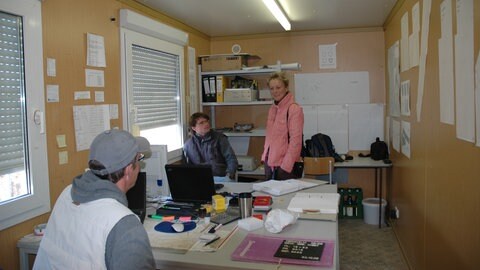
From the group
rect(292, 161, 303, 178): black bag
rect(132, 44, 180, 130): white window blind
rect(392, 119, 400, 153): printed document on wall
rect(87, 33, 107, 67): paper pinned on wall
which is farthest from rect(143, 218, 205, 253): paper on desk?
rect(392, 119, 400, 153): printed document on wall

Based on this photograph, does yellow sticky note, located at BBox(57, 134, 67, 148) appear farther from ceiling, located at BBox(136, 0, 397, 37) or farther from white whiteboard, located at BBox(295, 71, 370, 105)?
white whiteboard, located at BBox(295, 71, 370, 105)

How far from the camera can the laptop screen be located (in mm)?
2648

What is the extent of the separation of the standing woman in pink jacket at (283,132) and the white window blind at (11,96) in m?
2.05

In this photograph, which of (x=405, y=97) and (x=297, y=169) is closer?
(x=405, y=97)

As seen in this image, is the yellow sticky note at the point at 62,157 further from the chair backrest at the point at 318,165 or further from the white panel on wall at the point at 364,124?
the white panel on wall at the point at 364,124

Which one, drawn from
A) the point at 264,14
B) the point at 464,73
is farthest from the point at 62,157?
the point at 264,14

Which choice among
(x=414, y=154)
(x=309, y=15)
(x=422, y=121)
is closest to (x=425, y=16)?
(x=422, y=121)

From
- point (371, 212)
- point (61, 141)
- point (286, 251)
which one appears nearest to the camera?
point (286, 251)

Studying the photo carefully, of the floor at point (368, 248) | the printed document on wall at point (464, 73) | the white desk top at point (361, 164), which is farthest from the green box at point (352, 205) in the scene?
the printed document on wall at point (464, 73)

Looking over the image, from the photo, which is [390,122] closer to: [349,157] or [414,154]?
[349,157]

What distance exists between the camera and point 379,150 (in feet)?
16.3

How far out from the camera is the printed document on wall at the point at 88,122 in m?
2.89

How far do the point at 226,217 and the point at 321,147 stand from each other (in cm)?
281

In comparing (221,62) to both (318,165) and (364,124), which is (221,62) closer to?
(318,165)
